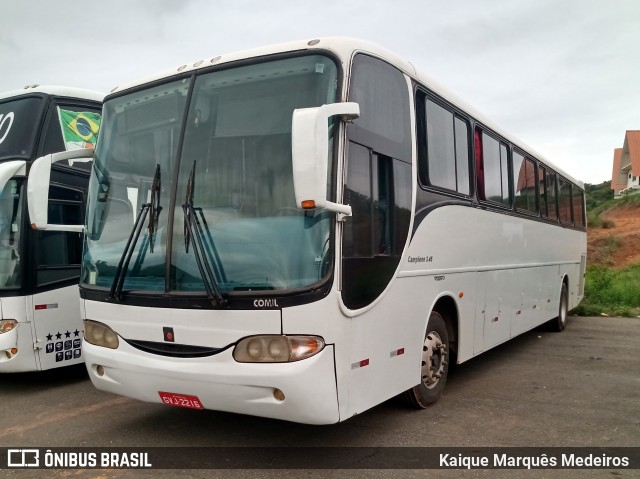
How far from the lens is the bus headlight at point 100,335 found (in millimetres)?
4831

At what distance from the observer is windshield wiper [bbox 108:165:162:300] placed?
4.57m

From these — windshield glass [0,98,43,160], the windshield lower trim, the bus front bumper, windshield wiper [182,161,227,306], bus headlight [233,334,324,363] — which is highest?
windshield glass [0,98,43,160]

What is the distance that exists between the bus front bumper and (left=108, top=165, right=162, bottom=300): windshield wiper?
525mm

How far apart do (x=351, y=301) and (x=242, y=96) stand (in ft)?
5.86

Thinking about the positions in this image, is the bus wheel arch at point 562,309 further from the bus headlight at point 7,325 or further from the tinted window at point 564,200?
the bus headlight at point 7,325

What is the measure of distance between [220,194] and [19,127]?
430 cm

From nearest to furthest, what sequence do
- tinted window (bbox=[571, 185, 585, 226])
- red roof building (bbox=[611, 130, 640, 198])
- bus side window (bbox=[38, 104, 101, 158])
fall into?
bus side window (bbox=[38, 104, 101, 158])
tinted window (bbox=[571, 185, 585, 226])
red roof building (bbox=[611, 130, 640, 198])

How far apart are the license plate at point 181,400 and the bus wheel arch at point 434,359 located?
7.07 ft

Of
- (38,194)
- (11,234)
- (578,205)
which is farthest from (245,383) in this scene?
(578,205)

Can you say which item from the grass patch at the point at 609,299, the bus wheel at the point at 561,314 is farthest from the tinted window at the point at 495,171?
the grass patch at the point at 609,299

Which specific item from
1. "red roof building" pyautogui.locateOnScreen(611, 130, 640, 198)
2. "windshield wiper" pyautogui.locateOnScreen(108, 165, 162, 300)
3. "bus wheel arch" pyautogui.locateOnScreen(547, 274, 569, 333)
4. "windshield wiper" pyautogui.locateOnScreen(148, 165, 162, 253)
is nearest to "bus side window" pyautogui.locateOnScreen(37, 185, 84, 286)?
"windshield wiper" pyautogui.locateOnScreen(108, 165, 162, 300)

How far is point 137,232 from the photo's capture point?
182 inches

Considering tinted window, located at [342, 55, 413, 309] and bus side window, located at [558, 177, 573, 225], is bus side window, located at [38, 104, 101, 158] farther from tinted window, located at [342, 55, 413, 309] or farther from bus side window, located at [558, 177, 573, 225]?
bus side window, located at [558, 177, 573, 225]

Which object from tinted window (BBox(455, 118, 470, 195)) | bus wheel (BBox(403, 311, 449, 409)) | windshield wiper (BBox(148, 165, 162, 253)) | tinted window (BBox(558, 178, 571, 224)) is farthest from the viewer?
tinted window (BBox(558, 178, 571, 224))
